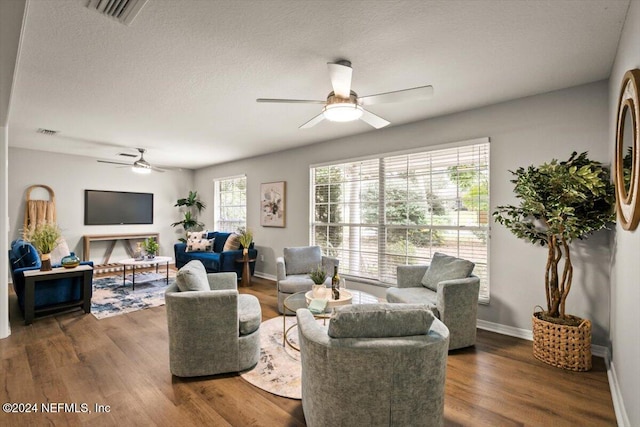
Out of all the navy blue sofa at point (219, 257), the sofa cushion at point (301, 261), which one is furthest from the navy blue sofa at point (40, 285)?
the sofa cushion at point (301, 261)

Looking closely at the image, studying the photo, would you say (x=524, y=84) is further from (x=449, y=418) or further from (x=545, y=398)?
(x=449, y=418)

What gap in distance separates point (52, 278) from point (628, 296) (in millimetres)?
5603

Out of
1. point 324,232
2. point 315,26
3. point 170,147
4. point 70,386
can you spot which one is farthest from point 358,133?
point 70,386

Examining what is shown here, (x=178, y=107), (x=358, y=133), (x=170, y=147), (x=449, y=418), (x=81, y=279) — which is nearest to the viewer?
(x=449, y=418)

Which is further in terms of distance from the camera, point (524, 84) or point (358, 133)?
point (358, 133)

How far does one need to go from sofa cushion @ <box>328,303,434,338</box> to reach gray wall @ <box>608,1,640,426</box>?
111 cm

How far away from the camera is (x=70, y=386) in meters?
2.38

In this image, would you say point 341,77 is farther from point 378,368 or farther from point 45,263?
point 45,263

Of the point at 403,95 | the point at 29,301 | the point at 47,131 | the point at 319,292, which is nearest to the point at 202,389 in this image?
the point at 319,292

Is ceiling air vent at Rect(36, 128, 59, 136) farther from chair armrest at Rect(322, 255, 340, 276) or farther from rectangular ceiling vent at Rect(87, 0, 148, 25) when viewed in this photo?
chair armrest at Rect(322, 255, 340, 276)

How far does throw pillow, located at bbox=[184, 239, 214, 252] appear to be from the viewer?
6.45m

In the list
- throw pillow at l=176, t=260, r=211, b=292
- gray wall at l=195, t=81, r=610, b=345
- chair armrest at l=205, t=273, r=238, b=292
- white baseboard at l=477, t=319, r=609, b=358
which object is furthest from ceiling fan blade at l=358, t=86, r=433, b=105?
white baseboard at l=477, t=319, r=609, b=358

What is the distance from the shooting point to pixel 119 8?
185 cm

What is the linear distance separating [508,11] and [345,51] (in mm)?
1078
